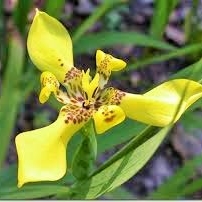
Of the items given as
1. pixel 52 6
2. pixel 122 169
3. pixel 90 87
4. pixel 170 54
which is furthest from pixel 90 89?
pixel 52 6

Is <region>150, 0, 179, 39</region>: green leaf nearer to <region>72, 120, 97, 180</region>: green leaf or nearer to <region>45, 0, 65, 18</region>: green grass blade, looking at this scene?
<region>45, 0, 65, 18</region>: green grass blade

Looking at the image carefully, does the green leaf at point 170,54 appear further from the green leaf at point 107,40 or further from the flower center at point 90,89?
the flower center at point 90,89

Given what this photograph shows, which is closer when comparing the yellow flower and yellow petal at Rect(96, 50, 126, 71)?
the yellow flower

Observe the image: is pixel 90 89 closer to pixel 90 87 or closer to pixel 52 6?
pixel 90 87

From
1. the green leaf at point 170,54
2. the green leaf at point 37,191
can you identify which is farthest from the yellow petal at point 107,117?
the green leaf at point 170,54

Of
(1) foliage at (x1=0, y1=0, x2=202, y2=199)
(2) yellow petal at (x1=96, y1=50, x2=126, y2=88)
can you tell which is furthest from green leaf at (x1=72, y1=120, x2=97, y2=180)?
(2) yellow petal at (x1=96, y1=50, x2=126, y2=88)

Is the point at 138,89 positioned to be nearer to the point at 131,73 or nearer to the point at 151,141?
the point at 131,73
